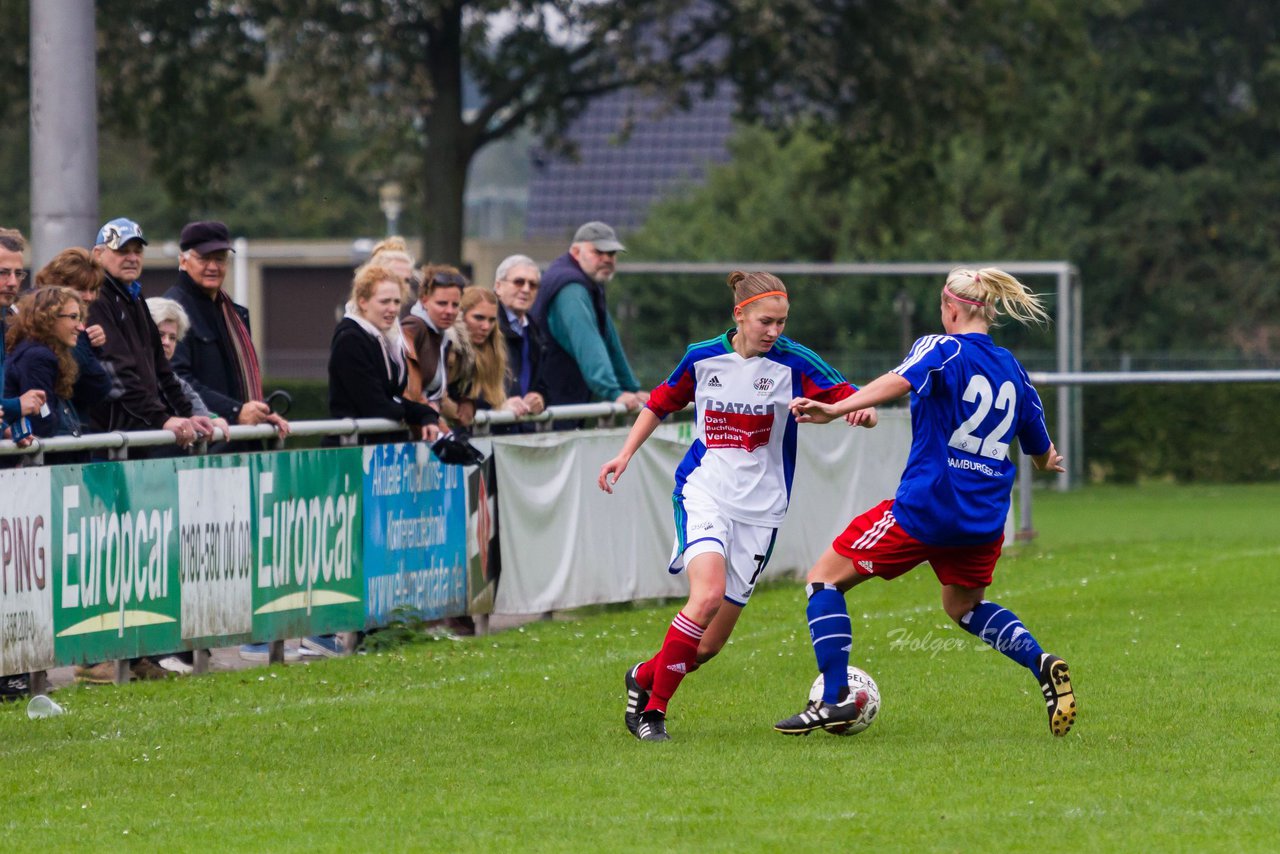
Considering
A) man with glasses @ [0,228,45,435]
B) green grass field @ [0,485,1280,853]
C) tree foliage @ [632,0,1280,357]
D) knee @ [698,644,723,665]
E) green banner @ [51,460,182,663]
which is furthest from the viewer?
tree foliage @ [632,0,1280,357]

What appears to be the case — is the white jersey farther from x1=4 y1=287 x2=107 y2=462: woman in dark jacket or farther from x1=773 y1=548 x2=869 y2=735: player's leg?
x1=4 y1=287 x2=107 y2=462: woman in dark jacket

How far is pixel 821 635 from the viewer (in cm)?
759

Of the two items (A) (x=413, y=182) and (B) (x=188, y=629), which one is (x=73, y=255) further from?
(A) (x=413, y=182)

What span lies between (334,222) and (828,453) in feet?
162

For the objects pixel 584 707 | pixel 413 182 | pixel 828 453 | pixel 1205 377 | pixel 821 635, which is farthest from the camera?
pixel 413 182

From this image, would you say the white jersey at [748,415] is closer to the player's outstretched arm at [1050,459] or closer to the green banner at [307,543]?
the player's outstretched arm at [1050,459]

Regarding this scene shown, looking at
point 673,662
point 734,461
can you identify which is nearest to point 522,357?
point 734,461

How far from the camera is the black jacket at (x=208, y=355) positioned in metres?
10.4

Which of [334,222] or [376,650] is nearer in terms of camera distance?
[376,650]

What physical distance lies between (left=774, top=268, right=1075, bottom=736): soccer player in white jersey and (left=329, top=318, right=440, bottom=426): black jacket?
12.1 ft

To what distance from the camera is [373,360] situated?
10711 millimetres

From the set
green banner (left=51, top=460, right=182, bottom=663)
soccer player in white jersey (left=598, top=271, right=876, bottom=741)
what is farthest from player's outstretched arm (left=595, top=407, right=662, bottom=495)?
green banner (left=51, top=460, right=182, bottom=663)

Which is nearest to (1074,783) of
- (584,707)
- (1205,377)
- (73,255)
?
(584,707)

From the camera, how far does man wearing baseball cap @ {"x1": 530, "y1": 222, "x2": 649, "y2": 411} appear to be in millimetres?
12320
